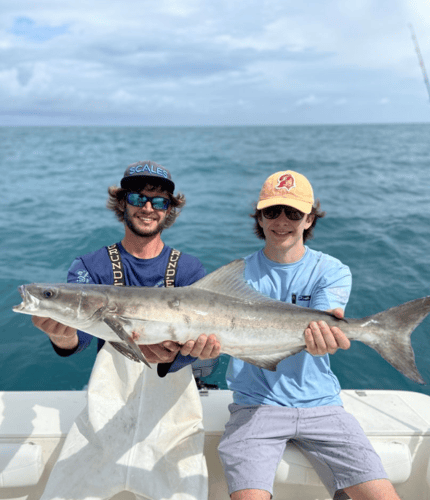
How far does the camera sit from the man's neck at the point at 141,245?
3.68 m

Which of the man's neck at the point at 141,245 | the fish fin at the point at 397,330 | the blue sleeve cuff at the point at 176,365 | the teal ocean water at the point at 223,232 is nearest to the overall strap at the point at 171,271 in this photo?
the man's neck at the point at 141,245

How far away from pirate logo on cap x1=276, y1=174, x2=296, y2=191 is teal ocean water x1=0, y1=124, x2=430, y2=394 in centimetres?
323

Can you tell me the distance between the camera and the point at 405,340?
9.53 ft

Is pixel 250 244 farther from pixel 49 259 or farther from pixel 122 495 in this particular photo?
pixel 122 495

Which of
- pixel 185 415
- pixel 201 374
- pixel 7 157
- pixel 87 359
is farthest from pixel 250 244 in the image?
pixel 7 157

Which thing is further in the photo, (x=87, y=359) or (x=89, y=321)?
(x=87, y=359)

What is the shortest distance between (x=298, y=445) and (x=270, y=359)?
78 cm

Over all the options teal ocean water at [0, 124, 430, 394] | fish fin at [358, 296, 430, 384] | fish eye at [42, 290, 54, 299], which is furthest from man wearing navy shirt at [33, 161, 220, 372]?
teal ocean water at [0, 124, 430, 394]

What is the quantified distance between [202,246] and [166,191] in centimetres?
852

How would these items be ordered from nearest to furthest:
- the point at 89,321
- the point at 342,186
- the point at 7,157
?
the point at 89,321, the point at 342,186, the point at 7,157

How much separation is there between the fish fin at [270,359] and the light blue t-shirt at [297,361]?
1.16 ft

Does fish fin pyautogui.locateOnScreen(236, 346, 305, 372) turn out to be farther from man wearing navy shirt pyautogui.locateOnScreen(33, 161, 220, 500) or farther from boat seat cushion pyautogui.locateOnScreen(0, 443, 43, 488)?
boat seat cushion pyautogui.locateOnScreen(0, 443, 43, 488)

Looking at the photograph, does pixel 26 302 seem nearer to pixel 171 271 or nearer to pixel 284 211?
pixel 171 271

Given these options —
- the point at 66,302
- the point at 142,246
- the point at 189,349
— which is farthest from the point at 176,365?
the point at 142,246
